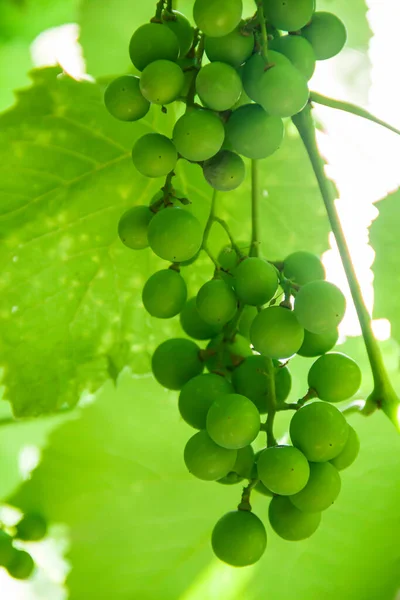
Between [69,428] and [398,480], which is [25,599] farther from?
[398,480]

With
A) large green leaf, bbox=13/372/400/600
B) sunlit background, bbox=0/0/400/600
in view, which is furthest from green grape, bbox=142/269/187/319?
large green leaf, bbox=13/372/400/600

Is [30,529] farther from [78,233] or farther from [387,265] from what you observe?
[387,265]

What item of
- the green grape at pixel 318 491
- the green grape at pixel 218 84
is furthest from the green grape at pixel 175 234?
the green grape at pixel 318 491

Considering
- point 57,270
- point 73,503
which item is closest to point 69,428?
point 73,503

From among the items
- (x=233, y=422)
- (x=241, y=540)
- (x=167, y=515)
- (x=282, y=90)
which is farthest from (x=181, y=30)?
(x=167, y=515)

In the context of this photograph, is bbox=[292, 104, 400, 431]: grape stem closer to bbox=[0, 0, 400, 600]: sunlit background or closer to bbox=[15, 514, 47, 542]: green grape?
bbox=[0, 0, 400, 600]: sunlit background

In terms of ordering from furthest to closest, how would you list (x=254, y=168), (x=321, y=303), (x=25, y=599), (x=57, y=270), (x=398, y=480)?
1. (x=25, y=599)
2. (x=398, y=480)
3. (x=57, y=270)
4. (x=254, y=168)
5. (x=321, y=303)

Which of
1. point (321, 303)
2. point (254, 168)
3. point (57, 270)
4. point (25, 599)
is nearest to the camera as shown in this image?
point (321, 303)
